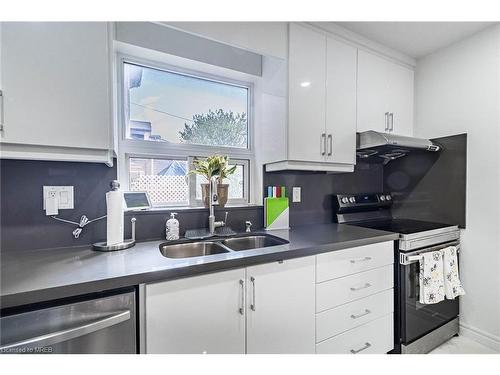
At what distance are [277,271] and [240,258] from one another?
23cm

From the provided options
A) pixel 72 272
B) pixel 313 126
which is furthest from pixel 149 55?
pixel 72 272

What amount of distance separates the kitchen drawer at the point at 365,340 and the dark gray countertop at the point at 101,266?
529 mm

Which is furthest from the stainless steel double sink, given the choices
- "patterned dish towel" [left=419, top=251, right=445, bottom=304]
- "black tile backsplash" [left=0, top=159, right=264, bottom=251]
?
"patterned dish towel" [left=419, top=251, right=445, bottom=304]

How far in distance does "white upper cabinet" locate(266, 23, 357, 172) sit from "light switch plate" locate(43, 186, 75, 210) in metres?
1.25

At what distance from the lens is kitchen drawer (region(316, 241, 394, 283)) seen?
4.28ft

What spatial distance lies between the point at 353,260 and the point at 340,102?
1.14 meters

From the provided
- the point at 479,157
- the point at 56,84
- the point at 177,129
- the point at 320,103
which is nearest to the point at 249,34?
the point at 320,103

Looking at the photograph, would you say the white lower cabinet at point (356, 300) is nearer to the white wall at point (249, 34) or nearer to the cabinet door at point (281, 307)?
the cabinet door at point (281, 307)

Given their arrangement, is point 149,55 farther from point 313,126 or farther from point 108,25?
point 313,126

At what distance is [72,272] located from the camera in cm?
90

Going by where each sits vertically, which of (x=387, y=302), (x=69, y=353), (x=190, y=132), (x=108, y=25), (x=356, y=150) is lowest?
(x=387, y=302)

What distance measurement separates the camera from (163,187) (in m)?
1.67

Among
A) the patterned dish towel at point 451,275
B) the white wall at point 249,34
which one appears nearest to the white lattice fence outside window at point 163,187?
the white wall at point 249,34

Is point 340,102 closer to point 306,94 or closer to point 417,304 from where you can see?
point 306,94
